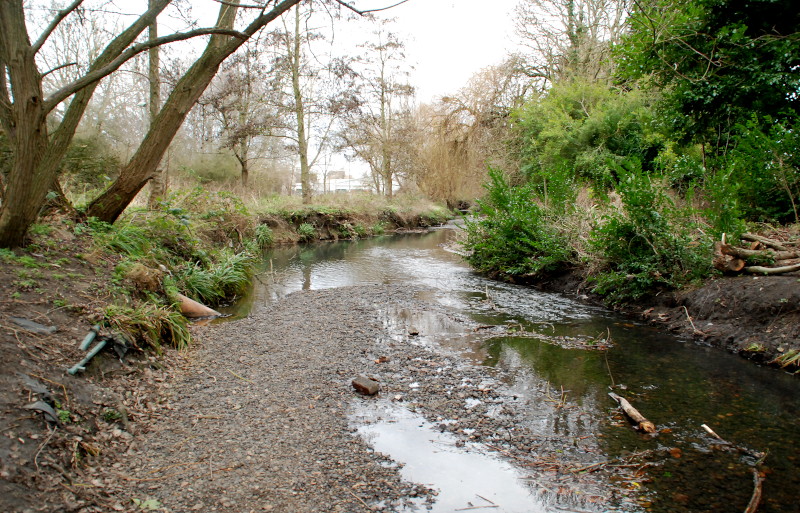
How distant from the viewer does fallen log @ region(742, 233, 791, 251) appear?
6496 millimetres

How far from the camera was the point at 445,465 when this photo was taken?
10.4ft

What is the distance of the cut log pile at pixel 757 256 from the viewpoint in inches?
245

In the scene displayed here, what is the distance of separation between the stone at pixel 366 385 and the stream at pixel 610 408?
207 millimetres

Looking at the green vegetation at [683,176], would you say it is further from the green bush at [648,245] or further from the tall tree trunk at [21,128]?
the tall tree trunk at [21,128]

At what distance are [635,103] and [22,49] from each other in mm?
14410

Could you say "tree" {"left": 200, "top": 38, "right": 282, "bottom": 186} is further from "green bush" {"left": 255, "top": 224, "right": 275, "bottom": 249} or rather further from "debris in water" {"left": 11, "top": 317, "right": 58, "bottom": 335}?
"debris in water" {"left": 11, "top": 317, "right": 58, "bottom": 335}

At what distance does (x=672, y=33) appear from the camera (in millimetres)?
8570

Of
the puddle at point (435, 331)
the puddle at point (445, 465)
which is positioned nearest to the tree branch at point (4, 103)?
the puddle at point (445, 465)

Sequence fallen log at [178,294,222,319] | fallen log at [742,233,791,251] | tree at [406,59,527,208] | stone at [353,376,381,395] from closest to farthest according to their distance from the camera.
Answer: stone at [353,376,381,395], fallen log at [742,233,791,251], fallen log at [178,294,222,319], tree at [406,59,527,208]

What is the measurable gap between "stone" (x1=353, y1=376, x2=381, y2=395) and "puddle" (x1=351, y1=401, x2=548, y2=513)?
0.23m

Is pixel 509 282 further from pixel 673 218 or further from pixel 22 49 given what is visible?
pixel 22 49

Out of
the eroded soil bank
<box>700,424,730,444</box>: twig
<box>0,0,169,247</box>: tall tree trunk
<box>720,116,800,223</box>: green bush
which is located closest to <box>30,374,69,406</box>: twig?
the eroded soil bank

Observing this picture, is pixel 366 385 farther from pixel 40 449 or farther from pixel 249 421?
pixel 40 449

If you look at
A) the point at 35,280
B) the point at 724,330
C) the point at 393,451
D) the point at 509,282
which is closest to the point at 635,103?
the point at 509,282
